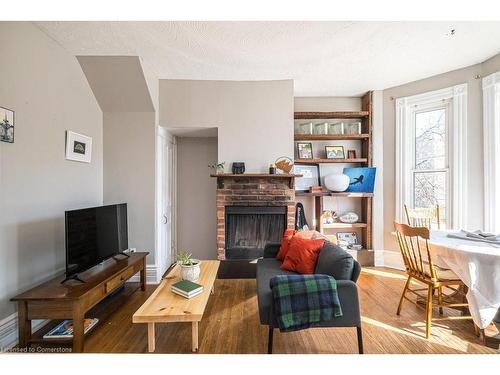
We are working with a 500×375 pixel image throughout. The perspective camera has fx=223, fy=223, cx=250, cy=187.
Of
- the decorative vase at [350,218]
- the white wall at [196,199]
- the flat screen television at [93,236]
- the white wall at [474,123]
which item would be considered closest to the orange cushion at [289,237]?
the decorative vase at [350,218]

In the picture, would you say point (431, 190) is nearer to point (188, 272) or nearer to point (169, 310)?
point (188, 272)

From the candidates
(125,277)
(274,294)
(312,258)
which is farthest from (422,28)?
(125,277)

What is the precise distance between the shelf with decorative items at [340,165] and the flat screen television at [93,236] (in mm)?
2437

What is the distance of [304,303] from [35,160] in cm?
253

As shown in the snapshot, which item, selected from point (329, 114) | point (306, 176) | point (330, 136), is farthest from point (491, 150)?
point (306, 176)

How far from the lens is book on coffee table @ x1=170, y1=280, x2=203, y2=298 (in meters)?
1.71

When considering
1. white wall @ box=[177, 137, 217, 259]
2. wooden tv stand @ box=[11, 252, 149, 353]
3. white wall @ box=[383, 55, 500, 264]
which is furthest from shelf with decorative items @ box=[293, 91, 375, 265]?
wooden tv stand @ box=[11, 252, 149, 353]

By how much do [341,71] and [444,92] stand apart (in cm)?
146

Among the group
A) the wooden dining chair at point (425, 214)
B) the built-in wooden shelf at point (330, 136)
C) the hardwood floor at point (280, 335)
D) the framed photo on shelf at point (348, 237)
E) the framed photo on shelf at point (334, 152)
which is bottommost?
the hardwood floor at point (280, 335)

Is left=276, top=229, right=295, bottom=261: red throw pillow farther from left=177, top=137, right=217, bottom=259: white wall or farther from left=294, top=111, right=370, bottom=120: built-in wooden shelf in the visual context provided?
left=294, top=111, right=370, bottom=120: built-in wooden shelf

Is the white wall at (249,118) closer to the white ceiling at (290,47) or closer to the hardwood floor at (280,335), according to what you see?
the white ceiling at (290,47)

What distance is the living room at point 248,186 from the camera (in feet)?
5.54
